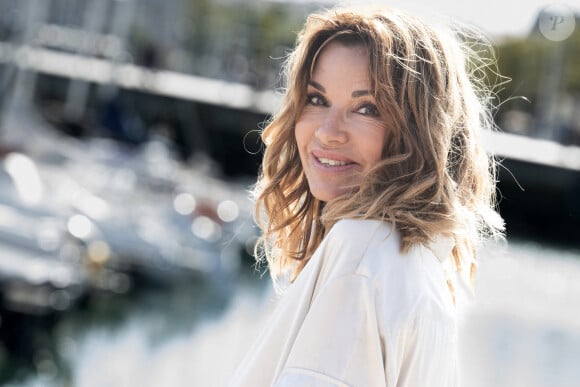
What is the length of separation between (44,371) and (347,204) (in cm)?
1121

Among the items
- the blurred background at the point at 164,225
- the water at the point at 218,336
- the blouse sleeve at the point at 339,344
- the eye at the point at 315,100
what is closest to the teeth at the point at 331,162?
the eye at the point at 315,100

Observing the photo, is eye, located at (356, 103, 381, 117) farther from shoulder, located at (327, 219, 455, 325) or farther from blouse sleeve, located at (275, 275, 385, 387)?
blouse sleeve, located at (275, 275, 385, 387)

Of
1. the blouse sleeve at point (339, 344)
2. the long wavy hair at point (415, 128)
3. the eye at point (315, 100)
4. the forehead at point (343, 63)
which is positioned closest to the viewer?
the blouse sleeve at point (339, 344)

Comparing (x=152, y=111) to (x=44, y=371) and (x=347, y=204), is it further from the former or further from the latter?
(x=347, y=204)

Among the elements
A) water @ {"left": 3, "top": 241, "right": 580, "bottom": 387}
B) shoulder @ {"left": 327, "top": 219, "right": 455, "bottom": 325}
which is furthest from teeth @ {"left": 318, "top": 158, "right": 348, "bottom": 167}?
water @ {"left": 3, "top": 241, "right": 580, "bottom": 387}

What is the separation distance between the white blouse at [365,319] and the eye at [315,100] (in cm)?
35

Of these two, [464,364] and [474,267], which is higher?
[474,267]

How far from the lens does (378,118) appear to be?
1.85m

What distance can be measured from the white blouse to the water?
10667mm

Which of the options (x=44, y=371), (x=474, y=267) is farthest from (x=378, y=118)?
(x=44, y=371)

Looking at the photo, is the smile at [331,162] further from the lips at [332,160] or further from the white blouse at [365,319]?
the white blouse at [365,319]

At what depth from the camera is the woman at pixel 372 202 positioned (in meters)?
1.58

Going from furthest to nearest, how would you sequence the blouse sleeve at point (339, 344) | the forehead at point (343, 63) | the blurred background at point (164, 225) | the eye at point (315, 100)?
the blurred background at point (164, 225), the eye at point (315, 100), the forehead at point (343, 63), the blouse sleeve at point (339, 344)

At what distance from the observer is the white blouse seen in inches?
61.8
